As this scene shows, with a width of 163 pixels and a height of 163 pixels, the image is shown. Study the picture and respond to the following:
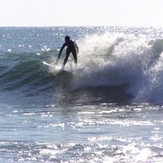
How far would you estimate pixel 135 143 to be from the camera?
1003cm

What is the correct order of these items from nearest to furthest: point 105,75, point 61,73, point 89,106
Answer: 1. point 89,106
2. point 105,75
3. point 61,73

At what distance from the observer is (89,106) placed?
50.8 feet

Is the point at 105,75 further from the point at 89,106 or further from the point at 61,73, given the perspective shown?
the point at 89,106

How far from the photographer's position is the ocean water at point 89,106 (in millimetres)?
9594

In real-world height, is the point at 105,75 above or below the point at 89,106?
above

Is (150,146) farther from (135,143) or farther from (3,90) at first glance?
(3,90)

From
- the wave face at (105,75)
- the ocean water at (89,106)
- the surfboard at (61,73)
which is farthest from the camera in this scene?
the surfboard at (61,73)

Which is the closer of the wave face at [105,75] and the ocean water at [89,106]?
the ocean water at [89,106]

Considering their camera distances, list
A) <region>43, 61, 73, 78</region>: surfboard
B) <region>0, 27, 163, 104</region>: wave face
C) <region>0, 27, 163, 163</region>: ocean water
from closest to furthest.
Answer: <region>0, 27, 163, 163</region>: ocean water
<region>0, 27, 163, 104</region>: wave face
<region>43, 61, 73, 78</region>: surfboard

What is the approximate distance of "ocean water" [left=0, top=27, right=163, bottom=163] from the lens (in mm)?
9594

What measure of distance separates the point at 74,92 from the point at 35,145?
27.0ft

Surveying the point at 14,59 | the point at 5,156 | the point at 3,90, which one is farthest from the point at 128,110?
the point at 14,59

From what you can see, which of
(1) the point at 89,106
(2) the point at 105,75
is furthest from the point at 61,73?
(1) the point at 89,106

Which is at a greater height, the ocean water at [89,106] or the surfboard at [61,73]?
the surfboard at [61,73]
